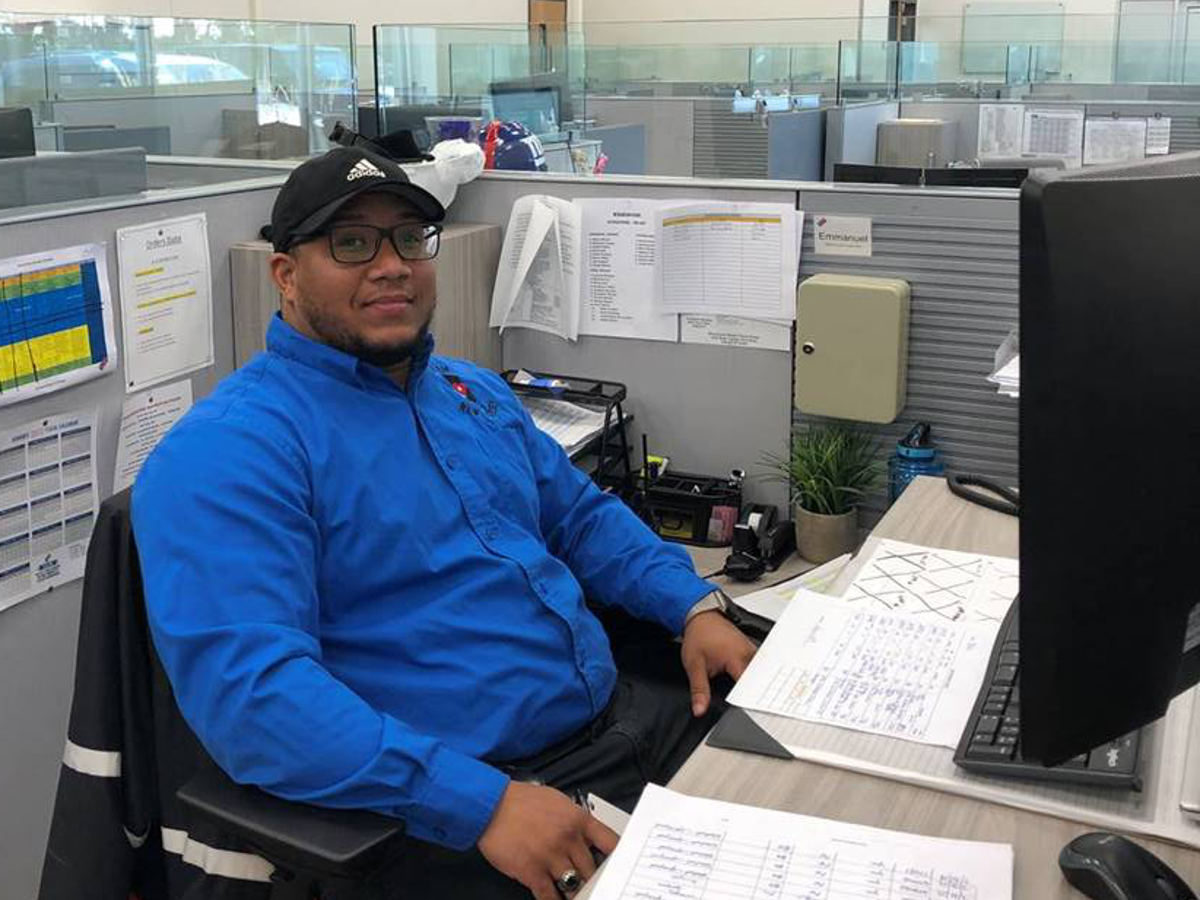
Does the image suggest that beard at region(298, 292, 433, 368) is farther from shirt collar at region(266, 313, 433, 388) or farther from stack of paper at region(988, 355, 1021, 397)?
stack of paper at region(988, 355, 1021, 397)

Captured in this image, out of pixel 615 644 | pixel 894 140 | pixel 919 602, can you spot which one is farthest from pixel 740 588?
pixel 894 140

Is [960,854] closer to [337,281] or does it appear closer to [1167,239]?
[1167,239]

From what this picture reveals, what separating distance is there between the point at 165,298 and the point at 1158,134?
3.97 metres

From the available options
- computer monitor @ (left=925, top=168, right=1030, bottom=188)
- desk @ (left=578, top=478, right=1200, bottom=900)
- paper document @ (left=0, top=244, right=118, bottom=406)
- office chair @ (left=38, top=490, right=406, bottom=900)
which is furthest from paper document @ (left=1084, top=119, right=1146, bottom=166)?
office chair @ (left=38, top=490, right=406, bottom=900)

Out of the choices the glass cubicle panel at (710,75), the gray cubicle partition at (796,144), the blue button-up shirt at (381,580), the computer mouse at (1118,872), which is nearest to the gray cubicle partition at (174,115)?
the glass cubicle panel at (710,75)

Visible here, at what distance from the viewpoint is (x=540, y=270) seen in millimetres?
2059

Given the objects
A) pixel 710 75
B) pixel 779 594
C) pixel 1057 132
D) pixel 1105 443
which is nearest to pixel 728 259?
pixel 779 594

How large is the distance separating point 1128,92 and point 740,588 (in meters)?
4.64

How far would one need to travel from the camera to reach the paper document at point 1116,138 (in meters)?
4.61

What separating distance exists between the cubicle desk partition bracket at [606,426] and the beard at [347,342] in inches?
25.7

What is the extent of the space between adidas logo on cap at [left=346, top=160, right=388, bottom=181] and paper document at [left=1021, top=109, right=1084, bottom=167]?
Result: 13.5ft

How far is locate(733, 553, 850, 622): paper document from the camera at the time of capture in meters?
1.54

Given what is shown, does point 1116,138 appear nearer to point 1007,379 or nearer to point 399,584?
point 1007,379

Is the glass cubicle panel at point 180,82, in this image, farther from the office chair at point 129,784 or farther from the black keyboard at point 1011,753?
the black keyboard at point 1011,753
